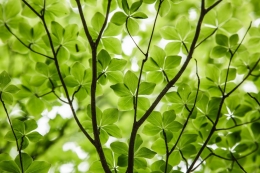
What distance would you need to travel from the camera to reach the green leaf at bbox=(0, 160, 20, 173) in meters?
0.77

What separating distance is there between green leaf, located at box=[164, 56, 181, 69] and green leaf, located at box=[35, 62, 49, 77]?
42cm

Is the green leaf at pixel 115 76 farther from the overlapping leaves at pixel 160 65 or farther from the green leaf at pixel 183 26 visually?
the green leaf at pixel 183 26

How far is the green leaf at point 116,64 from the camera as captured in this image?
0.84 m

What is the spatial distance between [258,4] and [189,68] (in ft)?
1.32

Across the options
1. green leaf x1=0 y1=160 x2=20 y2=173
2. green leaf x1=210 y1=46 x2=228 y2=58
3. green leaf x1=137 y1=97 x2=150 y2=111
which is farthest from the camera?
green leaf x1=210 y1=46 x2=228 y2=58

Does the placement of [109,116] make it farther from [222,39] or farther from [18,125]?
[222,39]

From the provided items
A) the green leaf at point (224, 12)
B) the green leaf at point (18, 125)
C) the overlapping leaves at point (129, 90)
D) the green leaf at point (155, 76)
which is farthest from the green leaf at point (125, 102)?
the green leaf at point (224, 12)

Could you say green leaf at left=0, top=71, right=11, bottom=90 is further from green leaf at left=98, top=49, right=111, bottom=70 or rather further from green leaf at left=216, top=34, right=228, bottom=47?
green leaf at left=216, top=34, right=228, bottom=47

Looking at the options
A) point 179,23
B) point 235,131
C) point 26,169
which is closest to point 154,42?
point 179,23

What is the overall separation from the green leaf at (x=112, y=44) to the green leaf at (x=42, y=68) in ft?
0.74

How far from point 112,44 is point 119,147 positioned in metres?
0.34

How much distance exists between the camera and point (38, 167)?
80 centimetres

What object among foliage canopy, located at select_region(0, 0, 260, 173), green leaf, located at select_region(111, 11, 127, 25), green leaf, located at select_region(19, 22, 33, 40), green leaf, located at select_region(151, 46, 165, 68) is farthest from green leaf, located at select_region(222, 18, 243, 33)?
green leaf, located at select_region(19, 22, 33, 40)

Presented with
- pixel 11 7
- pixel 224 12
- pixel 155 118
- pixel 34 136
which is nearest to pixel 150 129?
pixel 155 118
